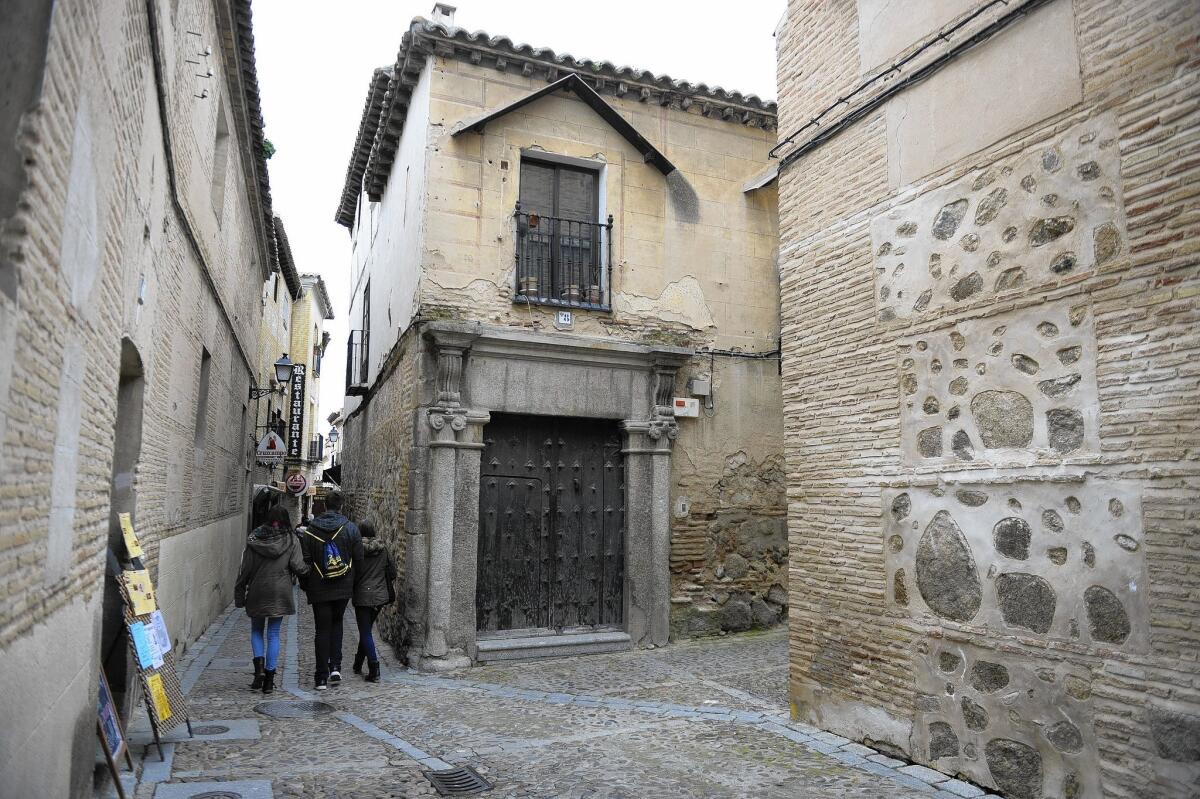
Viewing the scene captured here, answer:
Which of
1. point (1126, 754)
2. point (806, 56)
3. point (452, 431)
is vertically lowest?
point (1126, 754)

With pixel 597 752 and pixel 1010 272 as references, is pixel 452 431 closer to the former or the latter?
pixel 597 752

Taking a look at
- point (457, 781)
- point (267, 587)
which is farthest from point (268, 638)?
point (457, 781)

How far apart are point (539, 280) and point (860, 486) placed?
15.6ft

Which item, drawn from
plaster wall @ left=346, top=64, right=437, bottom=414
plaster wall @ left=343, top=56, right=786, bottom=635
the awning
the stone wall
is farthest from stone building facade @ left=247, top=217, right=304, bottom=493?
the awning

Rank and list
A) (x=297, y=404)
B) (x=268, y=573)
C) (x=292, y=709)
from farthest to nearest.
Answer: (x=297, y=404)
(x=268, y=573)
(x=292, y=709)

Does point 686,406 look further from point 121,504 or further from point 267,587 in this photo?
point 121,504

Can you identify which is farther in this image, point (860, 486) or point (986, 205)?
point (860, 486)

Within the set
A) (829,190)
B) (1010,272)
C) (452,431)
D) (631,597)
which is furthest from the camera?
(631,597)

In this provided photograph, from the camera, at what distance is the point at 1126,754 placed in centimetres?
385

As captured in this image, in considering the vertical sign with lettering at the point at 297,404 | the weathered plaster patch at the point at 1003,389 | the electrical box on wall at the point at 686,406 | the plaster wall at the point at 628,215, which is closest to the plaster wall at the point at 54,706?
the weathered plaster patch at the point at 1003,389

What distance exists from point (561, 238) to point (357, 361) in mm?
6107

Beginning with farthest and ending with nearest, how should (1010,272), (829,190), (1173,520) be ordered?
(829,190) → (1010,272) → (1173,520)

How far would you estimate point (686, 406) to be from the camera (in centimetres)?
963

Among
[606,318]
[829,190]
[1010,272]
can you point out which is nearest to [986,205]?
[1010,272]
